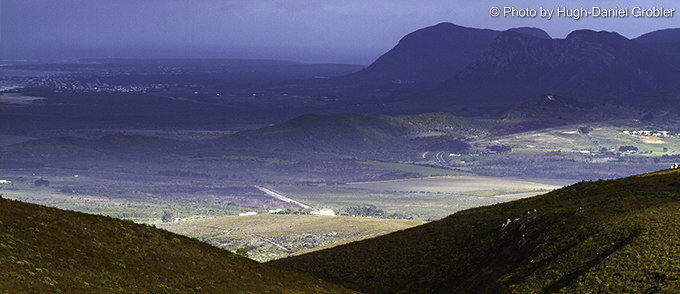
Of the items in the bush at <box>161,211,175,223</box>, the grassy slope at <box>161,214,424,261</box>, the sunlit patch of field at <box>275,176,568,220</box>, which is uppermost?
the grassy slope at <box>161,214,424,261</box>

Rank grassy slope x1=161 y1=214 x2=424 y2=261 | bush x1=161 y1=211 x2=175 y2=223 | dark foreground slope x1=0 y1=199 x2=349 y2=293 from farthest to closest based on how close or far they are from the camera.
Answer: bush x1=161 y1=211 x2=175 y2=223 < grassy slope x1=161 y1=214 x2=424 y2=261 < dark foreground slope x1=0 y1=199 x2=349 y2=293

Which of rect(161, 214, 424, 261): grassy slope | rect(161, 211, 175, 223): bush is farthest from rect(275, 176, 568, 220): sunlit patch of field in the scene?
rect(161, 214, 424, 261): grassy slope

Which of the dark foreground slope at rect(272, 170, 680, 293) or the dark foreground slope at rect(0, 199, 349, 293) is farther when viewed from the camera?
the dark foreground slope at rect(272, 170, 680, 293)

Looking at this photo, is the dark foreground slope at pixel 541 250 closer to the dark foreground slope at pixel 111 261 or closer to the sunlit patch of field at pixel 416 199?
the dark foreground slope at pixel 111 261

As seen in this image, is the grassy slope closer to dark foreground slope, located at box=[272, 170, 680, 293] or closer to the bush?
the bush

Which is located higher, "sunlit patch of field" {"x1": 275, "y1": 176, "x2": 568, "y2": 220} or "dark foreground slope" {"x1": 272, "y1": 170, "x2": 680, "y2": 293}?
"dark foreground slope" {"x1": 272, "y1": 170, "x2": 680, "y2": 293}

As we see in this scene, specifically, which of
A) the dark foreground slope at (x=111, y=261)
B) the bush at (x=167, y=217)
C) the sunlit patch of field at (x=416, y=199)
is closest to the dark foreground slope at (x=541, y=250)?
the dark foreground slope at (x=111, y=261)

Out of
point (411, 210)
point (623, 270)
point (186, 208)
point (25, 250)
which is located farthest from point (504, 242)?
point (186, 208)
